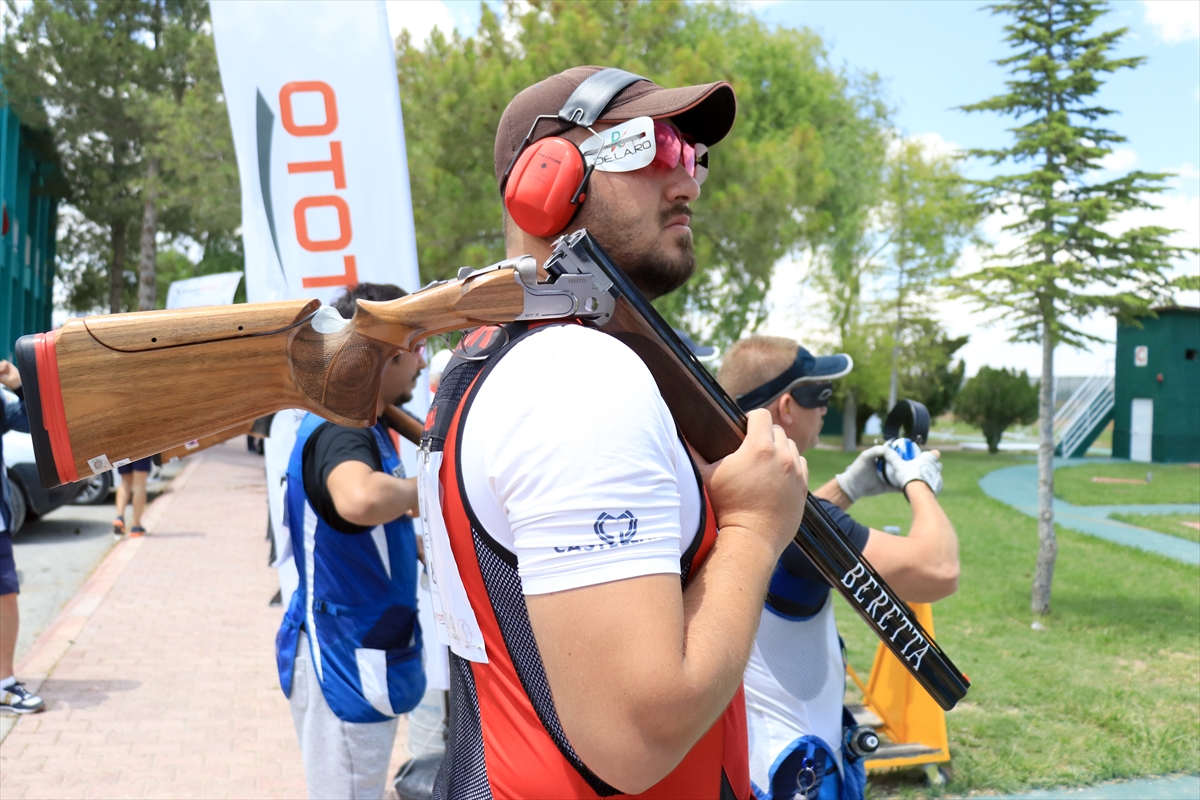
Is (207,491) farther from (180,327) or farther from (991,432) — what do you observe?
(991,432)

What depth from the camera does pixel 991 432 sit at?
31766 mm

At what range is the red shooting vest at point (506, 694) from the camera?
4.00 ft

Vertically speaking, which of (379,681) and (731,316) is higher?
(731,316)

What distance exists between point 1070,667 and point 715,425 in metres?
6.60

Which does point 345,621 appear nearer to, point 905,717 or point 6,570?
point 905,717

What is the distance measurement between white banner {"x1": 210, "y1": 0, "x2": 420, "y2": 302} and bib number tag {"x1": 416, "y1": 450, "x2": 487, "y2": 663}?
390 cm

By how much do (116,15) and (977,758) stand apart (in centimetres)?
2884

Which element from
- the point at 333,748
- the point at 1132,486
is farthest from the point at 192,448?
the point at 1132,486

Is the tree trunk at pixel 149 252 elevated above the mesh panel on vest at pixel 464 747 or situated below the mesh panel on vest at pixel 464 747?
above

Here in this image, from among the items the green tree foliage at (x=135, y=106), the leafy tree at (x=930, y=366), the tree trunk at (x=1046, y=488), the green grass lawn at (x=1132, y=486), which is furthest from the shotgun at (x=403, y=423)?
the leafy tree at (x=930, y=366)

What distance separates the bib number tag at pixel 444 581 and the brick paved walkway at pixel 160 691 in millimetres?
3963

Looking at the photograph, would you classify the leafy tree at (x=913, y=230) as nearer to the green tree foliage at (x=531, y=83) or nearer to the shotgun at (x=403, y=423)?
the green tree foliage at (x=531, y=83)

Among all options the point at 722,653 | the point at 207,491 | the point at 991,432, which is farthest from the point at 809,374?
the point at 991,432

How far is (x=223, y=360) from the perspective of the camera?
144 centimetres
